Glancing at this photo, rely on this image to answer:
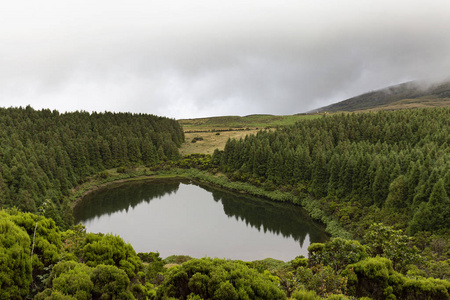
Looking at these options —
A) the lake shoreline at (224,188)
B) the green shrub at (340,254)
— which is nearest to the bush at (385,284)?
the green shrub at (340,254)

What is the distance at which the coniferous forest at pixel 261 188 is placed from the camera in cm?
1449

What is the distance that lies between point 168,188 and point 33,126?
188ft

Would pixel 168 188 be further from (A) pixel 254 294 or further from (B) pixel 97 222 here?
(A) pixel 254 294

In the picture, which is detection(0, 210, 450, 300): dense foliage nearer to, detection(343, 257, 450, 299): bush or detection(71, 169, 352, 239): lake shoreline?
detection(343, 257, 450, 299): bush

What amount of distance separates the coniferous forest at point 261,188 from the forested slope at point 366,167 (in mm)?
223

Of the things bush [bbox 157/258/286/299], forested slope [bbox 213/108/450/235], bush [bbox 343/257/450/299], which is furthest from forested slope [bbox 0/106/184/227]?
bush [bbox 343/257/450/299]

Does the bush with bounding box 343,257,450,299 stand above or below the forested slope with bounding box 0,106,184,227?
below

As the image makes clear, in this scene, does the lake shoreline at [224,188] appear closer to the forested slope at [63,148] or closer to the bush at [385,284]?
the forested slope at [63,148]

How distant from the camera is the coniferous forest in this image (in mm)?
14492

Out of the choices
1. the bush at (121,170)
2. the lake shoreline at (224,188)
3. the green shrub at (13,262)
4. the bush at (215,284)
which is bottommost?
the lake shoreline at (224,188)

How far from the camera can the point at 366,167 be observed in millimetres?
52438

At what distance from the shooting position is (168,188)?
8019cm

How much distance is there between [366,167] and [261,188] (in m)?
26.6

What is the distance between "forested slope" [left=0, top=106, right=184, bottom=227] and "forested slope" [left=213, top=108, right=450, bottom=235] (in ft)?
111
